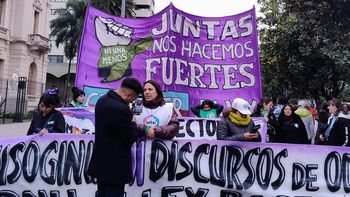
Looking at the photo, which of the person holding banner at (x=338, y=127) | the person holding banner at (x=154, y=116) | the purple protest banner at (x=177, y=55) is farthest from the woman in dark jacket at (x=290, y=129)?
the person holding banner at (x=154, y=116)

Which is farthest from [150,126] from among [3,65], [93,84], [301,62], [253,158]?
[3,65]

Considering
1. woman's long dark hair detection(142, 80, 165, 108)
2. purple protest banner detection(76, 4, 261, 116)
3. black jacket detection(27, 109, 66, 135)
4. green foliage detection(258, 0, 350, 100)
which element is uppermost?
green foliage detection(258, 0, 350, 100)

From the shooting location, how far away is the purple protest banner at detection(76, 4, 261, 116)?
8.12m

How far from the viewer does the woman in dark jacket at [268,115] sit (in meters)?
7.41

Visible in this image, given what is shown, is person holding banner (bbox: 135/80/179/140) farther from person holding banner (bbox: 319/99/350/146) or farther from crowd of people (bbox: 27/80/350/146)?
person holding banner (bbox: 319/99/350/146)

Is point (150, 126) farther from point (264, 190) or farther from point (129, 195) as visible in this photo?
point (264, 190)

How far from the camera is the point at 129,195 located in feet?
17.1

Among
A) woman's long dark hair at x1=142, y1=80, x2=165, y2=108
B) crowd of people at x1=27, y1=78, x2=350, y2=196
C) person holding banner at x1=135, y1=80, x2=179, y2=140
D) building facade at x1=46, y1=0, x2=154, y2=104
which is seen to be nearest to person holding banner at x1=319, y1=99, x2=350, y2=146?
crowd of people at x1=27, y1=78, x2=350, y2=196

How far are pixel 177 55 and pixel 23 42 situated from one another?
3179cm

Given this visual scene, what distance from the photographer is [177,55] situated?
8.20m

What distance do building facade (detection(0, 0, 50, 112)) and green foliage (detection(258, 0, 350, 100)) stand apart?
2003 cm

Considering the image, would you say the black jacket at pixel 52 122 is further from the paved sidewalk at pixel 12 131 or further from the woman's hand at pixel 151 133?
the paved sidewalk at pixel 12 131

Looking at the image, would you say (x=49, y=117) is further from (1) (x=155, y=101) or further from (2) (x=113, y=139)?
(2) (x=113, y=139)

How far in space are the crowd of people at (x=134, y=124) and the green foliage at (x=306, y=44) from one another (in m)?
4.76
